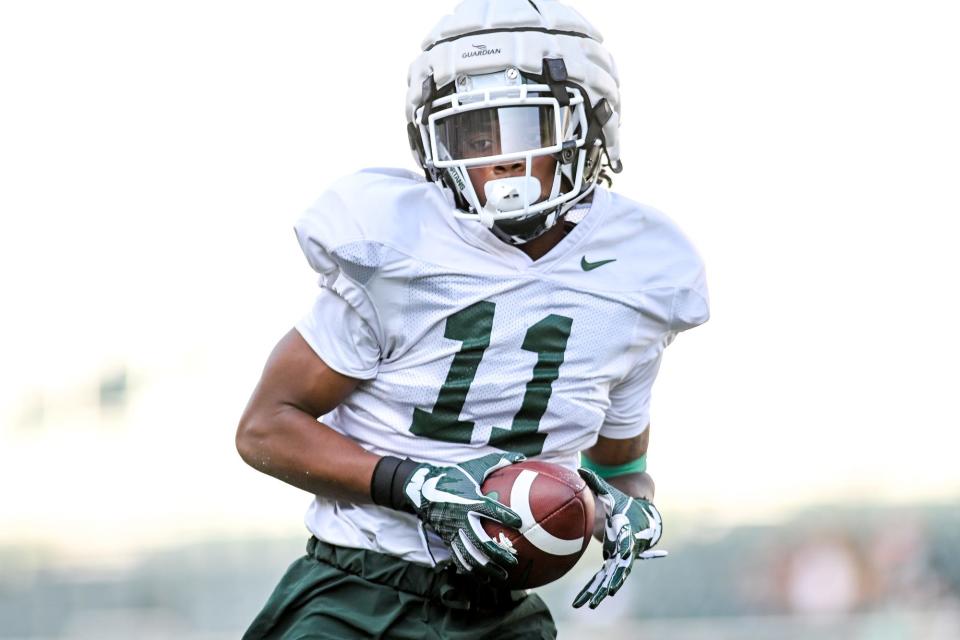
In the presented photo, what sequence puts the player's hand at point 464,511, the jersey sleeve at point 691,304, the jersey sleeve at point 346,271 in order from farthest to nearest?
the jersey sleeve at point 691,304
the jersey sleeve at point 346,271
the player's hand at point 464,511

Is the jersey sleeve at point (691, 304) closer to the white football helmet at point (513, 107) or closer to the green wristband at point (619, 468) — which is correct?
the white football helmet at point (513, 107)

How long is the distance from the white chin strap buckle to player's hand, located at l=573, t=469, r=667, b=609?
464 mm

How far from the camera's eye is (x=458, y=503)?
2293mm

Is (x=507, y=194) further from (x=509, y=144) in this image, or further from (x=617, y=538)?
(x=617, y=538)

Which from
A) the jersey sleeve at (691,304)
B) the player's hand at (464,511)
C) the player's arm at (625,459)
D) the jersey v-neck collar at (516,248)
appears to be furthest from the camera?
the player's arm at (625,459)

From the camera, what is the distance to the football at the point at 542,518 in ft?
7.55

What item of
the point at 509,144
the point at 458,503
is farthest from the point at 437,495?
the point at 509,144

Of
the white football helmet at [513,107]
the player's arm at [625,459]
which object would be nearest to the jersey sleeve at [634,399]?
the player's arm at [625,459]

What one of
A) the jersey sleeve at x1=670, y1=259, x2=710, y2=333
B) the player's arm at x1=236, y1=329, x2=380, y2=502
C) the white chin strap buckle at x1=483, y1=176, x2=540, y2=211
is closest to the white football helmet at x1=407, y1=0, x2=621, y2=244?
the white chin strap buckle at x1=483, y1=176, x2=540, y2=211

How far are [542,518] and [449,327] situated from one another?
1.29 ft

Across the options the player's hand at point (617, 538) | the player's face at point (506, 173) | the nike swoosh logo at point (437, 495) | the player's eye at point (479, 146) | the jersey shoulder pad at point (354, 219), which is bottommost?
the player's hand at point (617, 538)

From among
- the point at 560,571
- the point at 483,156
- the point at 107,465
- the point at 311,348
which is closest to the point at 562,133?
the point at 483,156

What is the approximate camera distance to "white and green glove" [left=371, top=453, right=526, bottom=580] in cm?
229

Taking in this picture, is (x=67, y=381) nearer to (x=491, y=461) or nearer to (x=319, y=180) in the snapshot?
(x=319, y=180)
